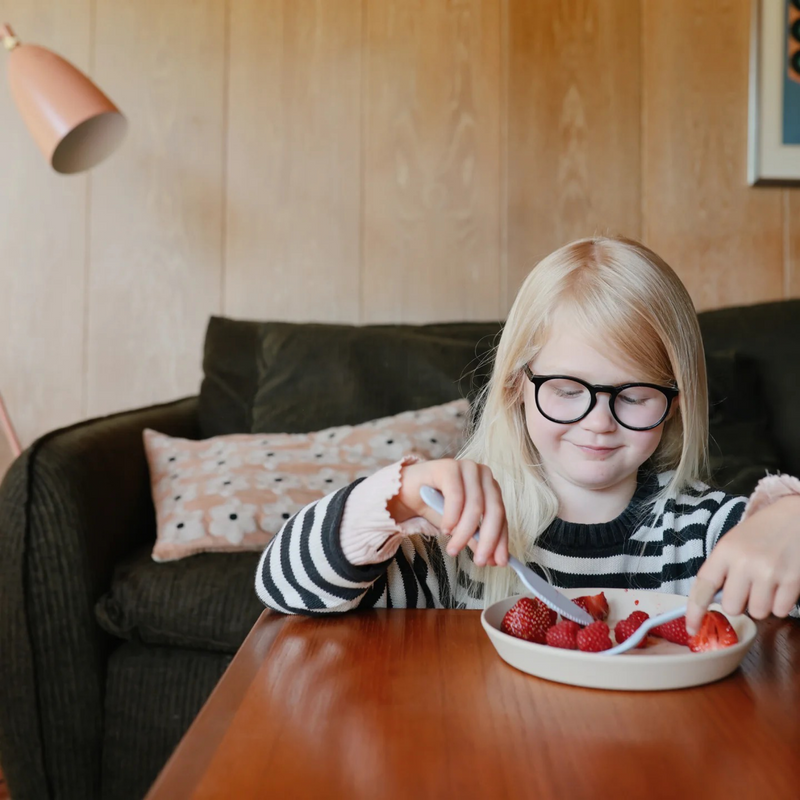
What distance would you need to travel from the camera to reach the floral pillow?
4.97ft

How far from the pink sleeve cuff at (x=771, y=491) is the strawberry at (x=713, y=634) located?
269 mm

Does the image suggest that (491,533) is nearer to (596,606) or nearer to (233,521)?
(596,606)

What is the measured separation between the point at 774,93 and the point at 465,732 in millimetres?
2317

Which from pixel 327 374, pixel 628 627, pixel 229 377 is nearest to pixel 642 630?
pixel 628 627

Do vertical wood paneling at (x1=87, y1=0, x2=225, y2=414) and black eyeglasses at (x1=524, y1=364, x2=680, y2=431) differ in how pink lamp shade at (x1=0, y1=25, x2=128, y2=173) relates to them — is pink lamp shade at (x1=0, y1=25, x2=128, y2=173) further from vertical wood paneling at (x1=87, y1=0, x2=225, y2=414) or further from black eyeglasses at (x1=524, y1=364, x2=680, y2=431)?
black eyeglasses at (x1=524, y1=364, x2=680, y2=431)

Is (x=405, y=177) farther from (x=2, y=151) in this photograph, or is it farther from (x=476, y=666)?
(x=476, y=666)

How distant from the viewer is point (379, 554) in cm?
85

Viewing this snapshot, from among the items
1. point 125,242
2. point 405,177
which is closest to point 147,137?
point 125,242

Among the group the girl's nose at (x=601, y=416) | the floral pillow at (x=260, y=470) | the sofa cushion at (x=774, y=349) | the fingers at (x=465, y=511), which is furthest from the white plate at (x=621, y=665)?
the sofa cushion at (x=774, y=349)

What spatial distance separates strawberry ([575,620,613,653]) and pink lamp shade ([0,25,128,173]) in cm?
166

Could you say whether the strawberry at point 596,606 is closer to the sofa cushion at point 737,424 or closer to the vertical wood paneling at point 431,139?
the sofa cushion at point 737,424

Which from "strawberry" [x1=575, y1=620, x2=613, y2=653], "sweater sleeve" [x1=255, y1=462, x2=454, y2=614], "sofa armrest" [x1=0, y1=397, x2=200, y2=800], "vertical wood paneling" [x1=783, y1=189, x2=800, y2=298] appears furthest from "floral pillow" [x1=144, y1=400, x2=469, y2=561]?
"vertical wood paneling" [x1=783, y1=189, x2=800, y2=298]

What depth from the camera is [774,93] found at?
231 centimetres

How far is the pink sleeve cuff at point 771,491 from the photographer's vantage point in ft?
2.90
